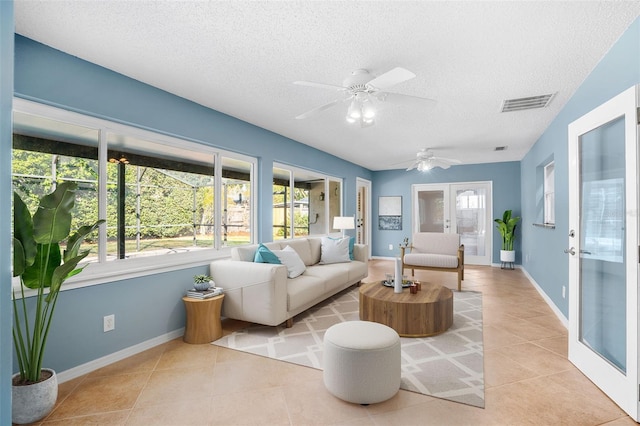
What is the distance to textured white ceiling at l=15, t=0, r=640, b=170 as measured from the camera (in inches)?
74.7

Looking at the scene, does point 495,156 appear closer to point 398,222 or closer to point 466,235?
point 466,235

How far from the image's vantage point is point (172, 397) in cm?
216

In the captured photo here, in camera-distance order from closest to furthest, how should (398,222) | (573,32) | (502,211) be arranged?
(573,32) → (502,211) → (398,222)

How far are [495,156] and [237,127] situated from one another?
5459mm

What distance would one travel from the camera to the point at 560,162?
371cm

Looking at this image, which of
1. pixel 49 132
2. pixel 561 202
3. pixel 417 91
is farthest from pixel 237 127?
pixel 561 202

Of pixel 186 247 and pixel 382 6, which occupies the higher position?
pixel 382 6

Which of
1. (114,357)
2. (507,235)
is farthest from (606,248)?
(507,235)

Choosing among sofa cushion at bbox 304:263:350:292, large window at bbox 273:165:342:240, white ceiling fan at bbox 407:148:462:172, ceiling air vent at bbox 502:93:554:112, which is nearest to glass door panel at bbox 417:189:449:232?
white ceiling fan at bbox 407:148:462:172

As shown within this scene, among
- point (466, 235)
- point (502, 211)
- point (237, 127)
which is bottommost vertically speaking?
point (466, 235)

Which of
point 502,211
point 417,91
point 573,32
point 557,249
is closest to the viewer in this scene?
point 573,32

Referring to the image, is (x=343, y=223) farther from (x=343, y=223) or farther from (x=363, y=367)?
(x=363, y=367)

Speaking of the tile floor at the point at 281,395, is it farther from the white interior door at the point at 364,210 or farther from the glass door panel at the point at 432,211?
the white interior door at the point at 364,210

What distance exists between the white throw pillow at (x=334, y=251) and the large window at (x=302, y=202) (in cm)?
71
